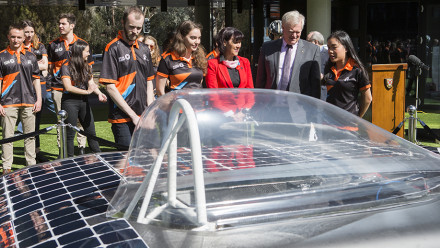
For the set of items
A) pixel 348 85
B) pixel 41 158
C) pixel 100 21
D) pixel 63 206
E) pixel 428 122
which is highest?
pixel 100 21


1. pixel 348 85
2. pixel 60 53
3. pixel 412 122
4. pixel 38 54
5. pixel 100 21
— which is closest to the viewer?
pixel 348 85

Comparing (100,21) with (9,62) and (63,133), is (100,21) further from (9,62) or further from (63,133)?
(63,133)

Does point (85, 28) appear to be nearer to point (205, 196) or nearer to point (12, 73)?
point (12, 73)

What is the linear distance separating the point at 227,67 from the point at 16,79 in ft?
8.76

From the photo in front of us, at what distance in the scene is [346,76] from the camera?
500 centimetres

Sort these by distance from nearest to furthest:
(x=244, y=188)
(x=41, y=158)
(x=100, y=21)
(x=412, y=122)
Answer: (x=244, y=188), (x=412, y=122), (x=41, y=158), (x=100, y=21)

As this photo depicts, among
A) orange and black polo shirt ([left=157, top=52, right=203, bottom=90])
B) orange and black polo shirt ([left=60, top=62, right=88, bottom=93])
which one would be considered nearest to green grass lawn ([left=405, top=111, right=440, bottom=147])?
orange and black polo shirt ([left=157, top=52, right=203, bottom=90])

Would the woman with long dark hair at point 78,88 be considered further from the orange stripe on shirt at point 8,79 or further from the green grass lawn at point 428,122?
the green grass lawn at point 428,122

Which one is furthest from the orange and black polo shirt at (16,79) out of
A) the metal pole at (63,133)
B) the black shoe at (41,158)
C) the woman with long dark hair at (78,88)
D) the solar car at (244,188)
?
the solar car at (244,188)

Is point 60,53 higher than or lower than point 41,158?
higher

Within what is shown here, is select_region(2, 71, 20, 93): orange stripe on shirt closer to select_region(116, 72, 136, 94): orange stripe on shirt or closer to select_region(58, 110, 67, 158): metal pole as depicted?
select_region(58, 110, 67, 158): metal pole

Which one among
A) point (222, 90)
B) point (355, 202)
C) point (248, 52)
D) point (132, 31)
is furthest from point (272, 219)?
point (248, 52)

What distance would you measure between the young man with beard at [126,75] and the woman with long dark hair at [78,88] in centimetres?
171

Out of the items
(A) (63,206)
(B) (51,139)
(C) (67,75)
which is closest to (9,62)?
(C) (67,75)
